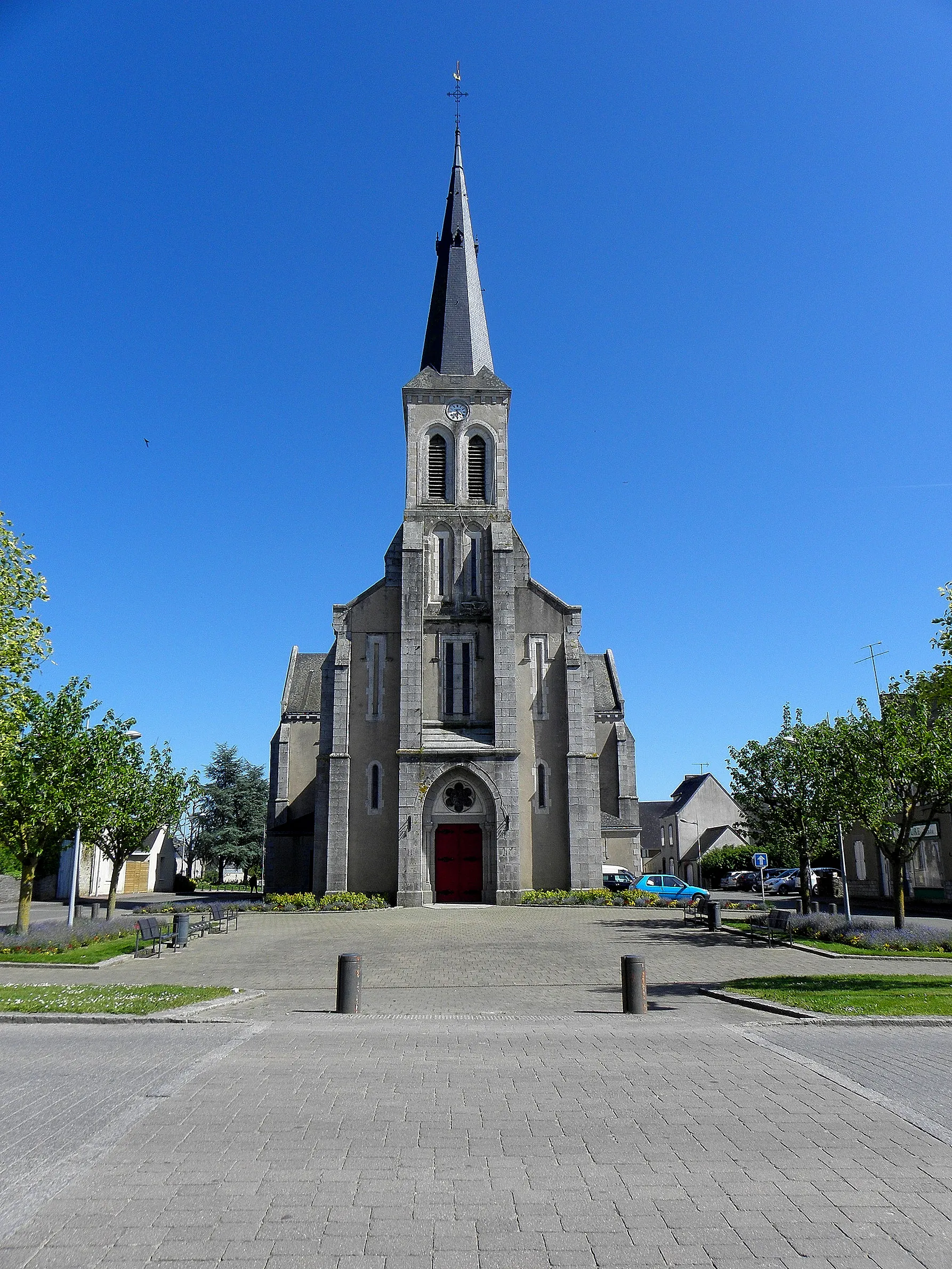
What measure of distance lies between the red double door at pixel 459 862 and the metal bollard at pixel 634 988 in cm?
2290

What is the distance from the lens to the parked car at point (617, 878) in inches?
1786

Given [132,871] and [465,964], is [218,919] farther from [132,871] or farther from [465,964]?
[132,871]

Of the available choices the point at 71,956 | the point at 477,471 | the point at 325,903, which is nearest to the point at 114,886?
the point at 325,903

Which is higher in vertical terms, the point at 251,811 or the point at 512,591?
the point at 512,591

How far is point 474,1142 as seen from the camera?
21.4ft

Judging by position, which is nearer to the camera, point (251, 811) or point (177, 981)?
point (177, 981)

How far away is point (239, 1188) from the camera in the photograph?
5.61 metres

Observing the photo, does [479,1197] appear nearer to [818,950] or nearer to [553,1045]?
[553,1045]

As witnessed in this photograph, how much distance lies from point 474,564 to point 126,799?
17903mm

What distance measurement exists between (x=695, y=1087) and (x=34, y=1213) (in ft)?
17.5

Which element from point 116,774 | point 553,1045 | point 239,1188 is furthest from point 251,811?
point 239,1188

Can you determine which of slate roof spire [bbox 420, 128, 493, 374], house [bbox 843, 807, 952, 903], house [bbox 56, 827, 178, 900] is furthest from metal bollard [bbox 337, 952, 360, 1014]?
house [bbox 56, 827, 178, 900]

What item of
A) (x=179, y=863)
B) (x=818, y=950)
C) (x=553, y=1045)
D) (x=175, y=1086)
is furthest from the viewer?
(x=179, y=863)

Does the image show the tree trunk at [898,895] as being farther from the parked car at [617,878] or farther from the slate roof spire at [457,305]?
the slate roof spire at [457,305]
